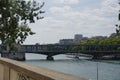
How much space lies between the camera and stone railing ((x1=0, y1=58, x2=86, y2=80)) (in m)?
3.98

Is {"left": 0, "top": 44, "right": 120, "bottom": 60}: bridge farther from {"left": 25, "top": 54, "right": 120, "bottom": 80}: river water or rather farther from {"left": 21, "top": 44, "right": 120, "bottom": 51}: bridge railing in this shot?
{"left": 25, "top": 54, "right": 120, "bottom": 80}: river water

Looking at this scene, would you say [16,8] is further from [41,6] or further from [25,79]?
[25,79]

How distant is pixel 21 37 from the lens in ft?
70.7

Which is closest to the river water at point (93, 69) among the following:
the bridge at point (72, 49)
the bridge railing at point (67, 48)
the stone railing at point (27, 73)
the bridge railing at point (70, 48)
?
the stone railing at point (27, 73)

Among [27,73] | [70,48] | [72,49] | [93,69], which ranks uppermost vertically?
[27,73]

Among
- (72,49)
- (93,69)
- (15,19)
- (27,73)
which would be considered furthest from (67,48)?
(27,73)

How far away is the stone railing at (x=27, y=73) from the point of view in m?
3.98

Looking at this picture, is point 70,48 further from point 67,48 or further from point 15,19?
point 15,19

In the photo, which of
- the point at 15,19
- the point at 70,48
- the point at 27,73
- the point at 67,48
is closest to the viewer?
the point at 27,73

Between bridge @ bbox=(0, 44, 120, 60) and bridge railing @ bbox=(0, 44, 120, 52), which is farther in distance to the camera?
bridge railing @ bbox=(0, 44, 120, 52)

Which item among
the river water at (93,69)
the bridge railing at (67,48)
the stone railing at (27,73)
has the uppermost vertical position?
the stone railing at (27,73)

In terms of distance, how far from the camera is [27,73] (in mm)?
5059

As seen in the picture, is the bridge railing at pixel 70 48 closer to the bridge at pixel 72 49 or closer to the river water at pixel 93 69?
the bridge at pixel 72 49

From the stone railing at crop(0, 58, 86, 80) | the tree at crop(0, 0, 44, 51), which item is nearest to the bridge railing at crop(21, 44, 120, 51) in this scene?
the tree at crop(0, 0, 44, 51)
